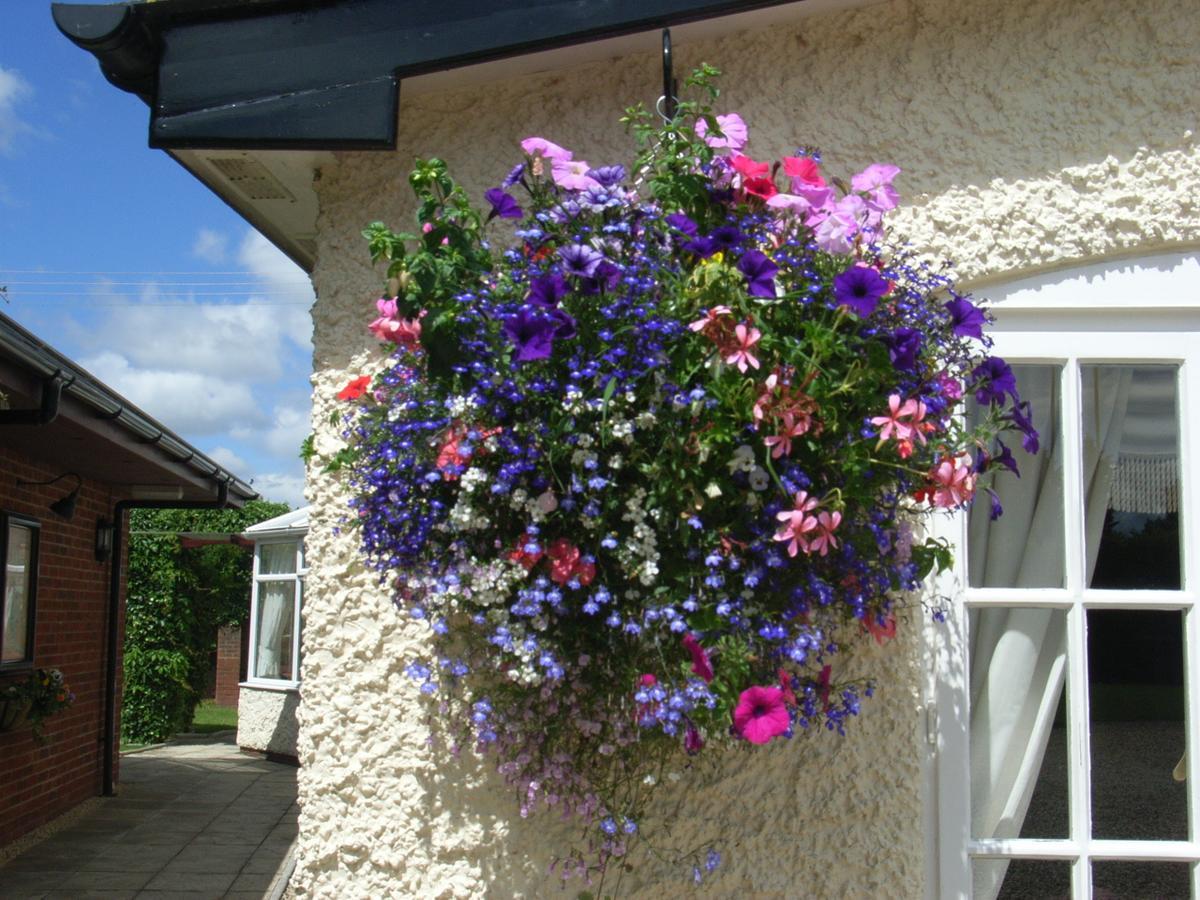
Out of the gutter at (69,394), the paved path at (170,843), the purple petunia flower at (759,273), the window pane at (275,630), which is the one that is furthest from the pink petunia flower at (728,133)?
the window pane at (275,630)

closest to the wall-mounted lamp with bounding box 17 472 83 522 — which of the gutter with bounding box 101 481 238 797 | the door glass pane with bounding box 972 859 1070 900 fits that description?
the gutter with bounding box 101 481 238 797

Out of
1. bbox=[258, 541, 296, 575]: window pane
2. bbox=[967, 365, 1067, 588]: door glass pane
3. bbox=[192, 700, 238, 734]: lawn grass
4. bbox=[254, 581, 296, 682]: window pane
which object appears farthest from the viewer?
bbox=[192, 700, 238, 734]: lawn grass

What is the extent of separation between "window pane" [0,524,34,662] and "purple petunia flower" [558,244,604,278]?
674 cm

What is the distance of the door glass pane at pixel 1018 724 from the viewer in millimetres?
2926

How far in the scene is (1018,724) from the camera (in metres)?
2.97

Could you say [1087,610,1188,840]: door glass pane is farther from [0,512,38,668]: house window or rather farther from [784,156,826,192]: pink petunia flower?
[0,512,38,668]: house window

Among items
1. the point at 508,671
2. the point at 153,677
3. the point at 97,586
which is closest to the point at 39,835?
the point at 97,586

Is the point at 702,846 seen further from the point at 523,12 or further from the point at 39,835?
the point at 39,835

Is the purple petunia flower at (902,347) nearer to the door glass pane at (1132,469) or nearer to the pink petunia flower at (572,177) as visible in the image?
the pink petunia flower at (572,177)

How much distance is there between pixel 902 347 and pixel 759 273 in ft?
1.07

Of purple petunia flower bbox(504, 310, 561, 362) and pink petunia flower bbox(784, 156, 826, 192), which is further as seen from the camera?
pink petunia flower bbox(784, 156, 826, 192)

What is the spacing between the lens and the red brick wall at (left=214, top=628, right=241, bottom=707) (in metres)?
21.6

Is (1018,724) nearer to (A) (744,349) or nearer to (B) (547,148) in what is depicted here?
(A) (744,349)

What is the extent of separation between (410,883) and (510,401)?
51.8 inches
